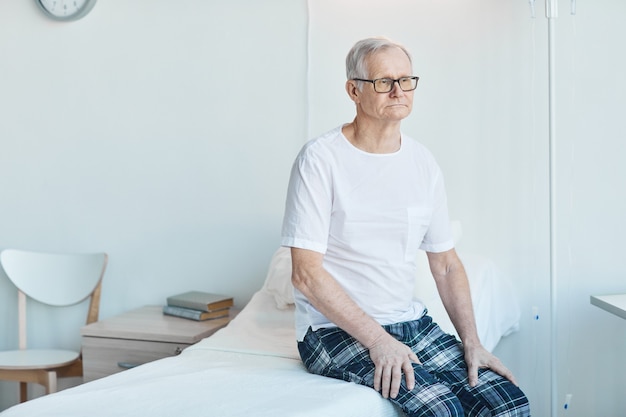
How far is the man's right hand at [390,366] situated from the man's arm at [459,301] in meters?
0.21

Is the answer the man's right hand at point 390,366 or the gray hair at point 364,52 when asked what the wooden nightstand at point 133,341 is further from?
the gray hair at point 364,52

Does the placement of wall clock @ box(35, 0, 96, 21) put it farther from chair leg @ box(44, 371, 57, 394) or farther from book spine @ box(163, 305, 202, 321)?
chair leg @ box(44, 371, 57, 394)

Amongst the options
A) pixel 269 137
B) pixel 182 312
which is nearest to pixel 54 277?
pixel 182 312

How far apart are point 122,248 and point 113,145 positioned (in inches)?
15.9

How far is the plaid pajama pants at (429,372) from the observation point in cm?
177

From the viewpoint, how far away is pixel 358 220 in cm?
193

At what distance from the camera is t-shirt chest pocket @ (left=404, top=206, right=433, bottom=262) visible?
6.50ft

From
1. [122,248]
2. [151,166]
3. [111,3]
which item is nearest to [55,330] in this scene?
[122,248]

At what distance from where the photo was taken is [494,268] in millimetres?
2812

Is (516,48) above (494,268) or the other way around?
above

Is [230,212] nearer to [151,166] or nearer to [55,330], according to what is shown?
[151,166]

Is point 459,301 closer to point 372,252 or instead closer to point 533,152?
point 372,252

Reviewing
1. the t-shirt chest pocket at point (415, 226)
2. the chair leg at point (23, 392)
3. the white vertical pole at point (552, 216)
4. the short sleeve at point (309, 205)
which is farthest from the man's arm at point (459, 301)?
the chair leg at point (23, 392)

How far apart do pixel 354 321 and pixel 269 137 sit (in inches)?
55.5
